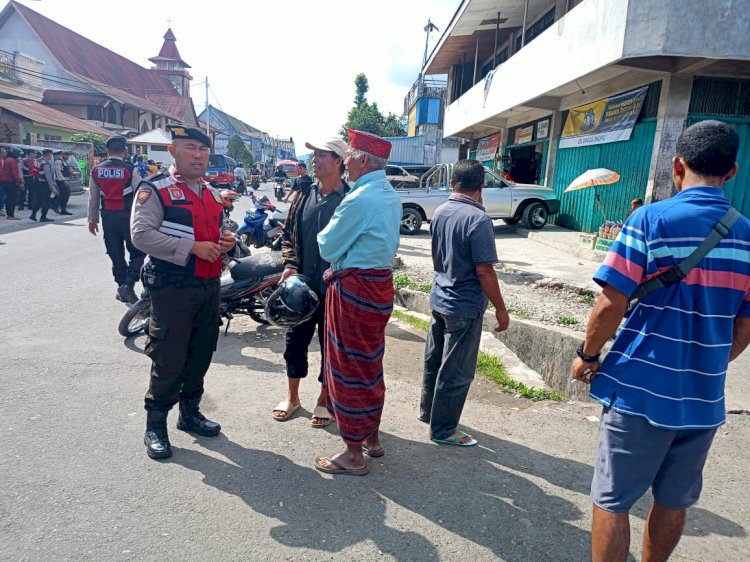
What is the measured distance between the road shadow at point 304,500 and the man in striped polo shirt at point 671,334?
3.26ft

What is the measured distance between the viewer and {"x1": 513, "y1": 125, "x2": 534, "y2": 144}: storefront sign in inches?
673

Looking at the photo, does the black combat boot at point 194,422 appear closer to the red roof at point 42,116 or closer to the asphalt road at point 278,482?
the asphalt road at point 278,482

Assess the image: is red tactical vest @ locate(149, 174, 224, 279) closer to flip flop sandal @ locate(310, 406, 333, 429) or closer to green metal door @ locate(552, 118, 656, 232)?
flip flop sandal @ locate(310, 406, 333, 429)

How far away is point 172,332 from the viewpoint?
10.6 feet

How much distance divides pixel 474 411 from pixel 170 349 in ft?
7.53

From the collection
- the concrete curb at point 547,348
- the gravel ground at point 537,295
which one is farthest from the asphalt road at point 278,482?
the gravel ground at point 537,295

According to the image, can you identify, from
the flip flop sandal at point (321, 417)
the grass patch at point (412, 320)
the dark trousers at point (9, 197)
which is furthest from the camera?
the dark trousers at point (9, 197)

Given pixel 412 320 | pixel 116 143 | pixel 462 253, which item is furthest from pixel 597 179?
pixel 116 143

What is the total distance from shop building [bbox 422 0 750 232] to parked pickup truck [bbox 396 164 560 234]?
705mm

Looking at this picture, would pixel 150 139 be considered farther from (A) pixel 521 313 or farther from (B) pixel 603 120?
(A) pixel 521 313

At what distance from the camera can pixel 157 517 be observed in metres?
2.63

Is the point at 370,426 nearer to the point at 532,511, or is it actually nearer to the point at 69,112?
the point at 532,511

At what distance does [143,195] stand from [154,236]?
10.2 inches

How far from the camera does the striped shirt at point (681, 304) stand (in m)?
1.94
